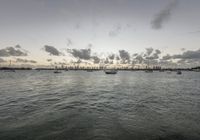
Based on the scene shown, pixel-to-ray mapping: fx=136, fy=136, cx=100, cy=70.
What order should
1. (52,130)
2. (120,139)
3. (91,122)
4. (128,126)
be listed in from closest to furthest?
(120,139)
(52,130)
(128,126)
(91,122)

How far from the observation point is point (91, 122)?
1189 cm

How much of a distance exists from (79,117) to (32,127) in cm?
423

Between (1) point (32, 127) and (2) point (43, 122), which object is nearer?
(1) point (32, 127)

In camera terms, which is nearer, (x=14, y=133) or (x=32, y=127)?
(x=14, y=133)

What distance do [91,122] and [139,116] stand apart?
502cm

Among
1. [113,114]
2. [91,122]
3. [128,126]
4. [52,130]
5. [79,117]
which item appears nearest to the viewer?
[52,130]

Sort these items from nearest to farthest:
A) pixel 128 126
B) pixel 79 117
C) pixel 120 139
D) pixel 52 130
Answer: pixel 120 139 < pixel 52 130 < pixel 128 126 < pixel 79 117

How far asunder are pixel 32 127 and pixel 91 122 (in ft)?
15.3

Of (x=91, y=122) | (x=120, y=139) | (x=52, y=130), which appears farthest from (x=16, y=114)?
(x=120, y=139)

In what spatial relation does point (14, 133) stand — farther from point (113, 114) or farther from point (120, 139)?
point (113, 114)

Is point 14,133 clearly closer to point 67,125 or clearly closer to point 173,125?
point 67,125

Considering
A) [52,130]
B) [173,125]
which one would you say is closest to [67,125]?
[52,130]

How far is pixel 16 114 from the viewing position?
13906 mm

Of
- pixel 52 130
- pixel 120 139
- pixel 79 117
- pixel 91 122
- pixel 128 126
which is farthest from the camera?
pixel 79 117
